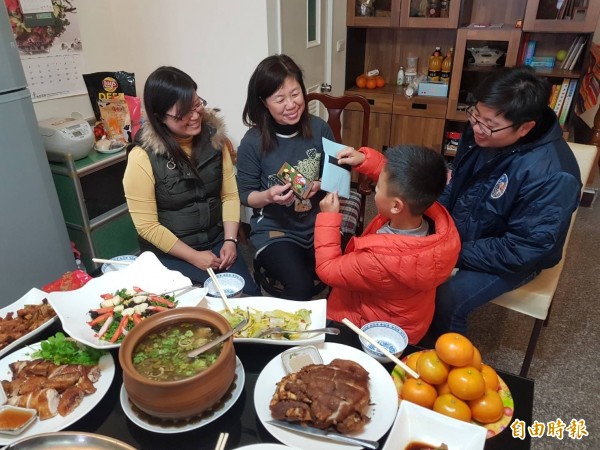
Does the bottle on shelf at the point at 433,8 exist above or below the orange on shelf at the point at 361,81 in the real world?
above

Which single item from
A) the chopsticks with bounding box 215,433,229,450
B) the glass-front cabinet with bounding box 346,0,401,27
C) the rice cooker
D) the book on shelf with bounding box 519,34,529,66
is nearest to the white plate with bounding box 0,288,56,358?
the chopsticks with bounding box 215,433,229,450

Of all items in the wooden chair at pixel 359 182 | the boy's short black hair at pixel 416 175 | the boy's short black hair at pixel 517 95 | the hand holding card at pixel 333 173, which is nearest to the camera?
the boy's short black hair at pixel 416 175

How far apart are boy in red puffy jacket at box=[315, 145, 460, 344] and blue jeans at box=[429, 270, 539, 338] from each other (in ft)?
→ 0.82

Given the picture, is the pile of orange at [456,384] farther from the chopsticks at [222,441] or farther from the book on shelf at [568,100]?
the book on shelf at [568,100]

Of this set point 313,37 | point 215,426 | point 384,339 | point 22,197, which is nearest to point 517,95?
point 384,339

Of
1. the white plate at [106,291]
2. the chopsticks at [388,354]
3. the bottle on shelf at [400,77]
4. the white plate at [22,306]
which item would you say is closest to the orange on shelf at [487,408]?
the chopsticks at [388,354]

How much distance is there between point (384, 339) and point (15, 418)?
780 mm

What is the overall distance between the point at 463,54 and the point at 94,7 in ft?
7.82

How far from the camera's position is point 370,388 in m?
0.91

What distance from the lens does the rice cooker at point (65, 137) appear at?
216 cm

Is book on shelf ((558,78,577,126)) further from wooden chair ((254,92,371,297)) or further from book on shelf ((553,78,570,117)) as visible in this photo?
wooden chair ((254,92,371,297))

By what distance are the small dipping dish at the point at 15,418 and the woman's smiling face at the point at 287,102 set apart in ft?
4.01

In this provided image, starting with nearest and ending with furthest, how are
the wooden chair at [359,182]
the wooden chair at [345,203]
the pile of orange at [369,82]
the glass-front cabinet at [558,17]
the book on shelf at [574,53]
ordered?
the wooden chair at [345,203] < the wooden chair at [359,182] < the glass-front cabinet at [558,17] < the book on shelf at [574,53] < the pile of orange at [369,82]

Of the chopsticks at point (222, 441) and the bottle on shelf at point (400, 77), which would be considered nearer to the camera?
the chopsticks at point (222, 441)
